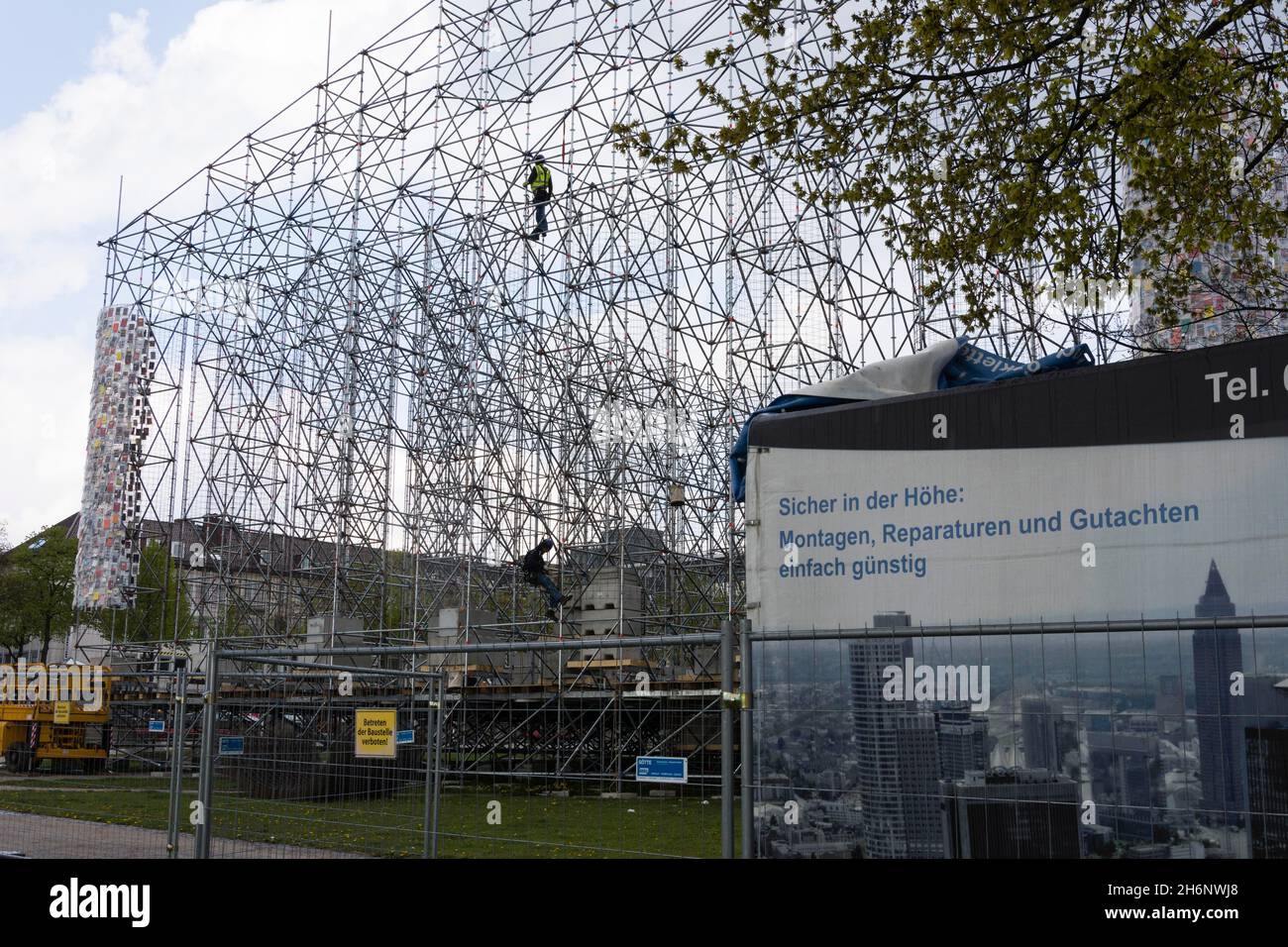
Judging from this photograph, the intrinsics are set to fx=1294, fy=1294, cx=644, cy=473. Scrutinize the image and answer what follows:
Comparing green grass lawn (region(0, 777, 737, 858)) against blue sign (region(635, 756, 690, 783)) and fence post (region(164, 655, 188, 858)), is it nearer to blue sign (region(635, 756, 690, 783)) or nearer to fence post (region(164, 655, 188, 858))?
blue sign (region(635, 756, 690, 783))

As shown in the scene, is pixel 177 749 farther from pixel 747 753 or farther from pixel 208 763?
pixel 747 753

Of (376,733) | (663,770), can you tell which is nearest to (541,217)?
(376,733)

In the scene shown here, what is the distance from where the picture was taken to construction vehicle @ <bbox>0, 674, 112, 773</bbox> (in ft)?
53.5

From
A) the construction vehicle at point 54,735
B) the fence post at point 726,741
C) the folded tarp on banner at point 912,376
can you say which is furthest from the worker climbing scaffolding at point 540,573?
the fence post at point 726,741

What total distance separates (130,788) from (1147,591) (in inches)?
483

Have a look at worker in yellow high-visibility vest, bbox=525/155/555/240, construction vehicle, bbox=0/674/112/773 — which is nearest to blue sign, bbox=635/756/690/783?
construction vehicle, bbox=0/674/112/773

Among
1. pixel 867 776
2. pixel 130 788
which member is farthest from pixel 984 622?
pixel 130 788

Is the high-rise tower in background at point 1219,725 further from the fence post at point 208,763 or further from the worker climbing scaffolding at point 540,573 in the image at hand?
the worker climbing scaffolding at point 540,573

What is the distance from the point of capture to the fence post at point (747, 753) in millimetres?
5191

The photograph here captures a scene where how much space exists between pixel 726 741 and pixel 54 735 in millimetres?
19307

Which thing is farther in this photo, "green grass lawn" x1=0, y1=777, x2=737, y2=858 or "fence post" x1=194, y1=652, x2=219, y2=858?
"fence post" x1=194, y1=652, x2=219, y2=858

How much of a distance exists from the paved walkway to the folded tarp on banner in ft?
20.5

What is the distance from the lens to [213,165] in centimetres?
2847

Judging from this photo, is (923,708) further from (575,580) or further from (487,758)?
(575,580)
